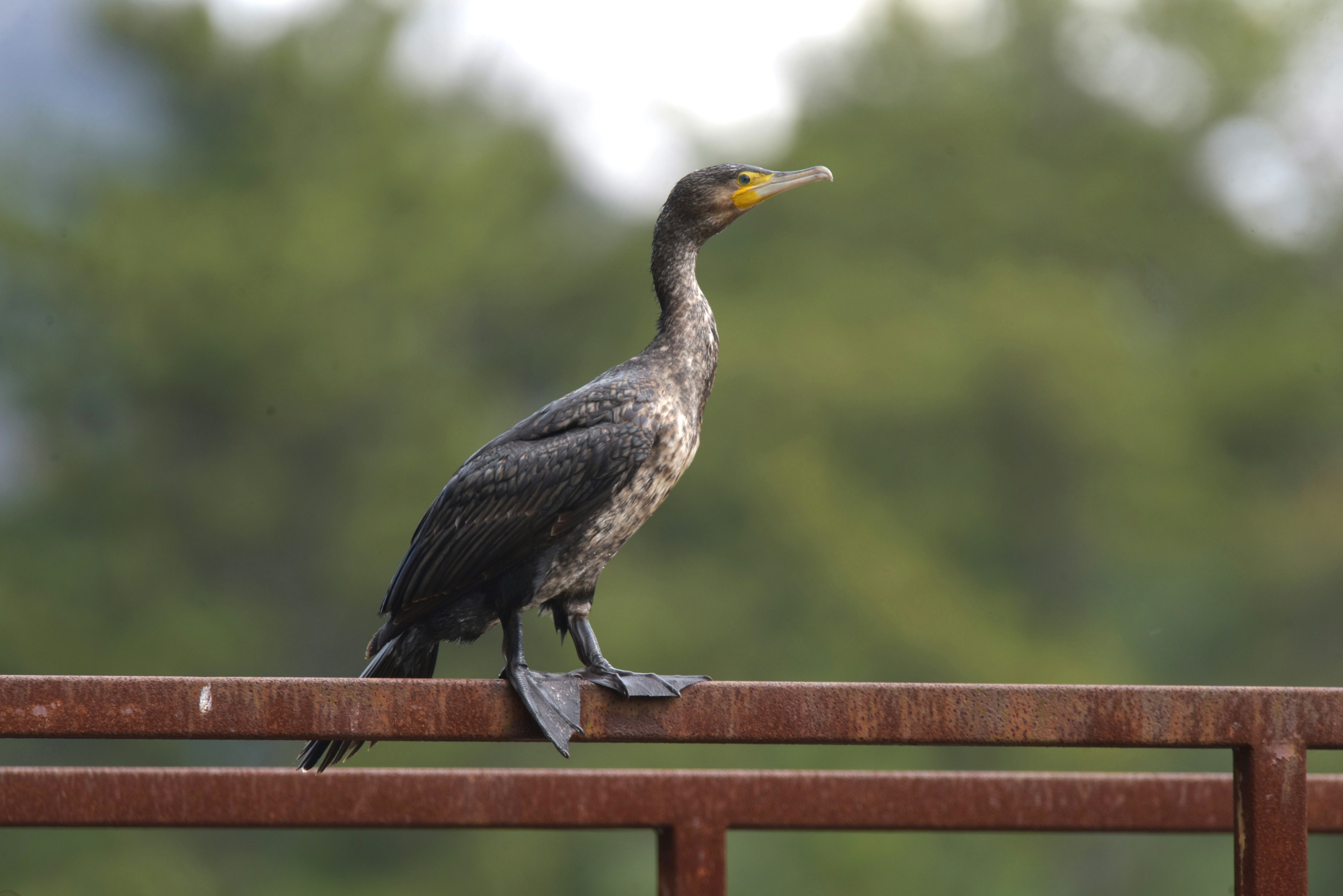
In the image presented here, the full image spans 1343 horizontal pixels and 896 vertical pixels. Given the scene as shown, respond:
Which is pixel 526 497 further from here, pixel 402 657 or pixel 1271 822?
pixel 1271 822

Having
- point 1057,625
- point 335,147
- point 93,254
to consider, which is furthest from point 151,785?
point 335,147

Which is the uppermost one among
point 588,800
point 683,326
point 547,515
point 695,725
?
point 683,326

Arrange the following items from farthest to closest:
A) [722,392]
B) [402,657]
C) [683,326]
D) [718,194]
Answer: [722,392] → [718,194] → [683,326] → [402,657]

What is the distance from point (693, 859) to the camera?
11.1 feet

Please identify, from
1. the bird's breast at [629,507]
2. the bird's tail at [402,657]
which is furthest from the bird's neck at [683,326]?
the bird's tail at [402,657]

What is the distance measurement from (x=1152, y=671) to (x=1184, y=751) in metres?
1.37

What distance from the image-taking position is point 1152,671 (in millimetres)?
20203

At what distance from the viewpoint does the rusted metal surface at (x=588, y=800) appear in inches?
136

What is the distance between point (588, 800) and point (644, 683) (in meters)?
0.91

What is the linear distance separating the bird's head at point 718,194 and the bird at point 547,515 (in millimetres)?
354

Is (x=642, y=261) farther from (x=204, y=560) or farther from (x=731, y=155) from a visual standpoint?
(x=204, y=560)

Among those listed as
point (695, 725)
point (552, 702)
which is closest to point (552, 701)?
point (552, 702)

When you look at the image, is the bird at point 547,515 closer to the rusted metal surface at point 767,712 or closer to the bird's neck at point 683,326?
the bird's neck at point 683,326

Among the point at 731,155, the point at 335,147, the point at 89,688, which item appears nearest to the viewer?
the point at 89,688
